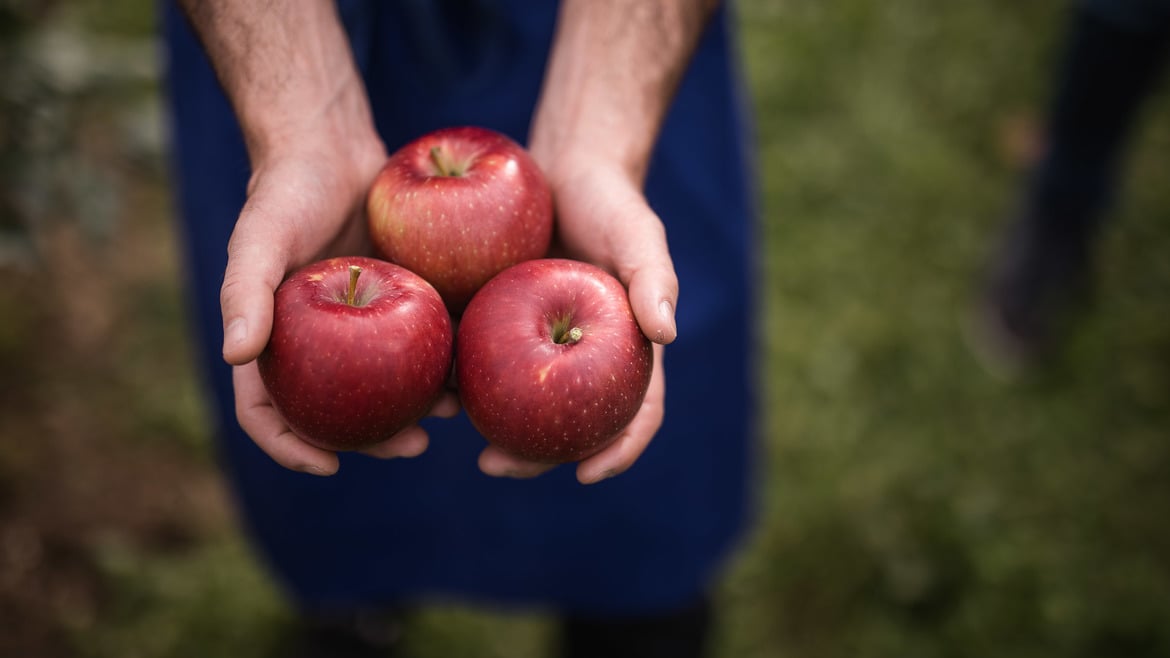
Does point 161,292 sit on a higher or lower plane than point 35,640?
higher

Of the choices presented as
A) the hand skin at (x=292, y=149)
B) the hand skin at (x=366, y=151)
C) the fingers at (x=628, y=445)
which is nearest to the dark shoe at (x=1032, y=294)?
the hand skin at (x=366, y=151)

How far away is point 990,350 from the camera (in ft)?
11.5

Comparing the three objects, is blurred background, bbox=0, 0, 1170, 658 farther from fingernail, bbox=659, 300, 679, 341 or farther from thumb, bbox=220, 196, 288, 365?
fingernail, bbox=659, 300, 679, 341

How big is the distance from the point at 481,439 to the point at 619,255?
24.5 inches

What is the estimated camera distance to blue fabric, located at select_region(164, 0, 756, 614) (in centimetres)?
182

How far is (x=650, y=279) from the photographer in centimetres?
143

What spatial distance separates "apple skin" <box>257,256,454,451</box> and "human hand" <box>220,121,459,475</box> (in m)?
0.04

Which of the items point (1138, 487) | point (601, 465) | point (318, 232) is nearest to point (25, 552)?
point (318, 232)

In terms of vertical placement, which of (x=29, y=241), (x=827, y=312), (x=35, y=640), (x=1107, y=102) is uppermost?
(x=1107, y=102)

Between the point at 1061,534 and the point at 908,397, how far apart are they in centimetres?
66

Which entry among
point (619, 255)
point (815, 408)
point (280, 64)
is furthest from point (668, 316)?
point (815, 408)

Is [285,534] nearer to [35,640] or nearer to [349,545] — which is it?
[349,545]

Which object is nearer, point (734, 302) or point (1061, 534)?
point (734, 302)

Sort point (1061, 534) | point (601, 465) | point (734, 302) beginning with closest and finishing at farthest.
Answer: point (601, 465) → point (734, 302) → point (1061, 534)
